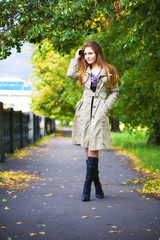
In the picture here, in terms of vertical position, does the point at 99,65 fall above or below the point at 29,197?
above

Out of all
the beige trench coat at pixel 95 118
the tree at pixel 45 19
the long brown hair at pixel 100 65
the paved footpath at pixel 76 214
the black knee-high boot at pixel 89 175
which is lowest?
the paved footpath at pixel 76 214

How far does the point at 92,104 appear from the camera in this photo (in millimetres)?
5219

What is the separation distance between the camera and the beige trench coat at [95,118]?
515 cm

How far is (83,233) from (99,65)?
99.1 inches

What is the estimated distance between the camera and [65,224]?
400 cm

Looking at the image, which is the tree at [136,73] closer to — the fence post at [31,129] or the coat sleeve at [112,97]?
the coat sleeve at [112,97]

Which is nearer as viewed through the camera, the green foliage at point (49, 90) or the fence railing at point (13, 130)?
the fence railing at point (13, 130)

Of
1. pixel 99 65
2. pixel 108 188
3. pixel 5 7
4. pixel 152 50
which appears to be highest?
pixel 5 7

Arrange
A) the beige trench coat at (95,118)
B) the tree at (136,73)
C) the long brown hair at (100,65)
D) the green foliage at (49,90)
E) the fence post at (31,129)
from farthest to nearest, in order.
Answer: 1. the green foliage at (49,90)
2. the fence post at (31,129)
3. the tree at (136,73)
4. the long brown hair at (100,65)
5. the beige trench coat at (95,118)

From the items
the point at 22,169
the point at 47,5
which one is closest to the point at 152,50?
the point at 47,5

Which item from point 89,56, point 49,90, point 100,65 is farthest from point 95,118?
point 49,90

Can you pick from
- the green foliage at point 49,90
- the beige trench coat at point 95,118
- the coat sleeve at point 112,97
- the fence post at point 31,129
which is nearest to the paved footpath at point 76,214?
the beige trench coat at point 95,118

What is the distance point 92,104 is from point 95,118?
0.66 feet

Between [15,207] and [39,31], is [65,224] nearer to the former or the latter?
[15,207]
